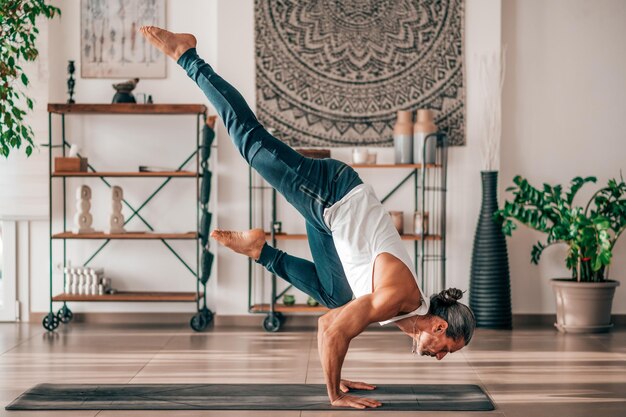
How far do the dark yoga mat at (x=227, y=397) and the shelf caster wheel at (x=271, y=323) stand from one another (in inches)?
64.8

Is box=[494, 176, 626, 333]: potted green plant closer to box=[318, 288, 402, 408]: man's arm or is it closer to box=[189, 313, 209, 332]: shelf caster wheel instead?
box=[189, 313, 209, 332]: shelf caster wheel

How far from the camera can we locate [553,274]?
618 centimetres

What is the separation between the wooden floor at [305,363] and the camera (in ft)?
13.0

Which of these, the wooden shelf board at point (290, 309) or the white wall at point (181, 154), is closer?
the wooden shelf board at point (290, 309)

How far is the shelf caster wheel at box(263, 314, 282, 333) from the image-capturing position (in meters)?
5.84

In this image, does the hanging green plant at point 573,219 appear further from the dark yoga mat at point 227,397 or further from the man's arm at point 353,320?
the man's arm at point 353,320

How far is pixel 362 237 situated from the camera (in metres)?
3.64

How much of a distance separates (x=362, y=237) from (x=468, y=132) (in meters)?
2.68

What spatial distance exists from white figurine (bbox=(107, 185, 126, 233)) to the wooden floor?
2.49ft

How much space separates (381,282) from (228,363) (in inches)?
64.3

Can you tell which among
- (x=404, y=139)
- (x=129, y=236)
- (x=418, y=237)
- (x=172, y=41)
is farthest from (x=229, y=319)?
(x=172, y=41)

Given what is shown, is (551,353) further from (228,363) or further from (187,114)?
(187,114)

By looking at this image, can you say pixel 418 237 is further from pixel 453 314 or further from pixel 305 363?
pixel 453 314

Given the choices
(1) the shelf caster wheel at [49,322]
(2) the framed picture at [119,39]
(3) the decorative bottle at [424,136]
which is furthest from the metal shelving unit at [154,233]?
(3) the decorative bottle at [424,136]
